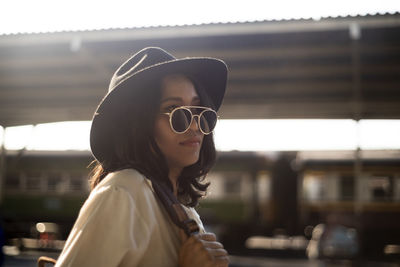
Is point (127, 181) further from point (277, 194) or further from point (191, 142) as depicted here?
point (277, 194)

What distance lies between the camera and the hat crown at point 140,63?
72.1 inches

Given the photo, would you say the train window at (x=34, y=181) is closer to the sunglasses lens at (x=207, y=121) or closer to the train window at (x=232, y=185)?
the train window at (x=232, y=185)

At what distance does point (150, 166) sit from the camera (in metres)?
1.68

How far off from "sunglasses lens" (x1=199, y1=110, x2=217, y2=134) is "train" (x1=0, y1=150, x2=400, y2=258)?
53.0ft

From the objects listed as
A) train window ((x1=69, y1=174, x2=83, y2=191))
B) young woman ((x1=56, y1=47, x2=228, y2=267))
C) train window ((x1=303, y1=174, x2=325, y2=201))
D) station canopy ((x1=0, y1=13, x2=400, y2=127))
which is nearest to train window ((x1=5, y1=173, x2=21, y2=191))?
train window ((x1=69, y1=174, x2=83, y2=191))

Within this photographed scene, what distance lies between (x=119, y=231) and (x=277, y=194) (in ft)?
61.4

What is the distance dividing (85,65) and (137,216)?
933 cm

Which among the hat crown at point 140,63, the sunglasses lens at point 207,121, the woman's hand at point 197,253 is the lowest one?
the woman's hand at point 197,253

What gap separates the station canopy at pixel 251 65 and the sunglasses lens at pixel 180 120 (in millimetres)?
6140

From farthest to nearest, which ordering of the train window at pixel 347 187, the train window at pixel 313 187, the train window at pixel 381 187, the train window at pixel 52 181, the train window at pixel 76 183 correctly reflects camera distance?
the train window at pixel 52 181 < the train window at pixel 76 183 < the train window at pixel 313 187 < the train window at pixel 347 187 < the train window at pixel 381 187

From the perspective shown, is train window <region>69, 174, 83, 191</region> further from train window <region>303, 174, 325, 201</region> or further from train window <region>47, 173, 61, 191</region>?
train window <region>303, 174, 325, 201</region>

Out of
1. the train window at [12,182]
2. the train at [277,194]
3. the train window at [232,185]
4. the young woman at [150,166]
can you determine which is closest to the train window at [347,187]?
the train at [277,194]

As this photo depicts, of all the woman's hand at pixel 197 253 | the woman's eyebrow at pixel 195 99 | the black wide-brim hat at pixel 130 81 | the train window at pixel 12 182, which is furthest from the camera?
the train window at pixel 12 182

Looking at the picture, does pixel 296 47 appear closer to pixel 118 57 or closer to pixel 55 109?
pixel 118 57
